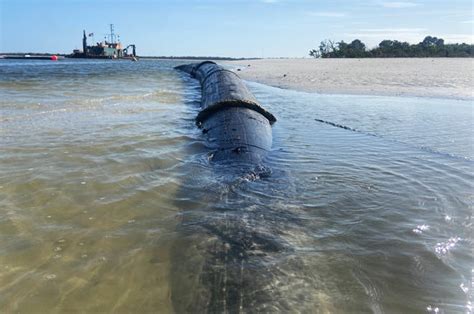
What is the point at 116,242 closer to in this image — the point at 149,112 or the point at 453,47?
the point at 149,112

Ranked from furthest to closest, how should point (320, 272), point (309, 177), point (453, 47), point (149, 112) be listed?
point (453, 47) → point (149, 112) → point (309, 177) → point (320, 272)

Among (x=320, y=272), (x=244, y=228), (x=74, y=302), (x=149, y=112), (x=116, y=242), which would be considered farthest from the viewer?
(x=149, y=112)

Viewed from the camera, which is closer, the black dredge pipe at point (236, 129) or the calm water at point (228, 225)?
the calm water at point (228, 225)

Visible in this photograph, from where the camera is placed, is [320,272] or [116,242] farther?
[116,242]

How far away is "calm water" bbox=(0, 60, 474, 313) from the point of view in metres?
3.08

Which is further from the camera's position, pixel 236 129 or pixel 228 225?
pixel 236 129

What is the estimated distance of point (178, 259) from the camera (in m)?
3.53

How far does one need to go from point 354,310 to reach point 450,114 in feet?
33.8

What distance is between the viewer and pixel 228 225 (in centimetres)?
417

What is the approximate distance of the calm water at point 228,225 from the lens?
3076mm

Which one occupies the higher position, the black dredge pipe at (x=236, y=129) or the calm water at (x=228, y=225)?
the black dredge pipe at (x=236, y=129)

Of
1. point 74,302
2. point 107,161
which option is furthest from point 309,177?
point 74,302

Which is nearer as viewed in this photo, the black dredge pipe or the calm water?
the calm water

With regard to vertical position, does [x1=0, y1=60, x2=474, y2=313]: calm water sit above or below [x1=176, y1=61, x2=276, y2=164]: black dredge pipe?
below
